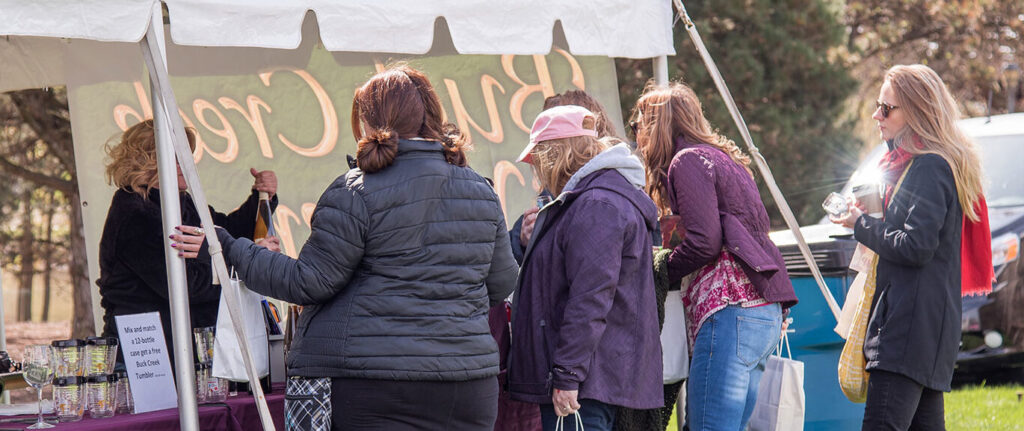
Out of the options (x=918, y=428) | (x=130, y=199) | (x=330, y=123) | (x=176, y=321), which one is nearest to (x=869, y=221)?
(x=918, y=428)

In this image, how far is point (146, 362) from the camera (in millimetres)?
3182

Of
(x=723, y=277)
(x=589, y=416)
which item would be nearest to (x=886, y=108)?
(x=723, y=277)

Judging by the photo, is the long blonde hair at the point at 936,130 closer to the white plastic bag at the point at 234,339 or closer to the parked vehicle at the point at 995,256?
the parked vehicle at the point at 995,256

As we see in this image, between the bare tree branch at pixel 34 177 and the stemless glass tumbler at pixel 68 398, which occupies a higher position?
the bare tree branch at pixel 34 177

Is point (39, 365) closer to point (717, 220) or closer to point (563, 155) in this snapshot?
point (563, 155)

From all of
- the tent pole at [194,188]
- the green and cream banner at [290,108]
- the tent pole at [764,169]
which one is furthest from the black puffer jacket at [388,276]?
the green and cream banner at [290,108]

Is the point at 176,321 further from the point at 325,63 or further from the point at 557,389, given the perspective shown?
the point at 325,63

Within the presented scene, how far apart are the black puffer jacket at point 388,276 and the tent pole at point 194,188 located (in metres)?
0.15

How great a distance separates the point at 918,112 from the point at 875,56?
11.8 meters

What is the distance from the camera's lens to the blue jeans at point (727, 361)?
3451mm

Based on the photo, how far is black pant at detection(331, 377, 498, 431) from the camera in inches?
105

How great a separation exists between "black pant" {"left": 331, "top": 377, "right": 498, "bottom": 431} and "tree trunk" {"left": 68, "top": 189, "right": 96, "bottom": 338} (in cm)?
690

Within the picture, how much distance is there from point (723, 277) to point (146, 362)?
1.81 m

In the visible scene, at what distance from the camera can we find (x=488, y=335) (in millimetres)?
2875
